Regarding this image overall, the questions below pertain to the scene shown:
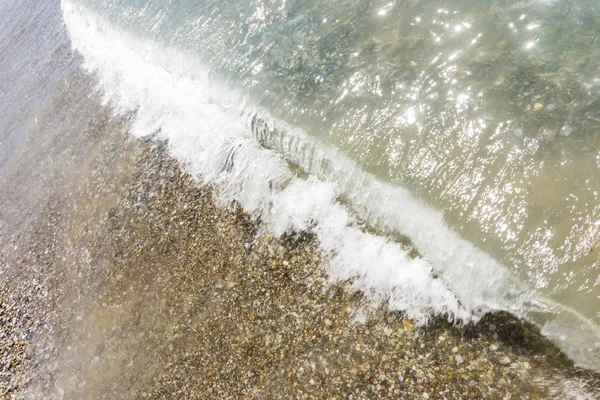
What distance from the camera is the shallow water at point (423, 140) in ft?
12.1

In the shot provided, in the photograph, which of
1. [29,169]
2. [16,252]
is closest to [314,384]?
[16,252]

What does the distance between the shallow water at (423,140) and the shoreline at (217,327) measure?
0.25 metres

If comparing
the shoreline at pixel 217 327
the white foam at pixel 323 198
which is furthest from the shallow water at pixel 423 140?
the shoreline at pixel 217 327

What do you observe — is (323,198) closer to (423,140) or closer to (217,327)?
(423,140)

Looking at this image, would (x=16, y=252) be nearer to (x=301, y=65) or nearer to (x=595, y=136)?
(x=301, y=65)

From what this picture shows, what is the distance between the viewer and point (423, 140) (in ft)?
14.9

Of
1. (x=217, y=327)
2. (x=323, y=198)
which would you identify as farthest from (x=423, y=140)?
(x=217, y=327)

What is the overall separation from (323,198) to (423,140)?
1276 millimetres

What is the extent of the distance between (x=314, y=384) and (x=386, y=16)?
4.83m

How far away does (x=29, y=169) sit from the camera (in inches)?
308

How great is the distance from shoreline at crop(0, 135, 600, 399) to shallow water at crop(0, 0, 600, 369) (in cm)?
25

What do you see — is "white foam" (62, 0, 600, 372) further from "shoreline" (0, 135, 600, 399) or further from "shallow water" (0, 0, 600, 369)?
"shoreline" (0, 135, 600, 399)

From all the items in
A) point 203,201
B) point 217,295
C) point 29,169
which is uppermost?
point 203,201

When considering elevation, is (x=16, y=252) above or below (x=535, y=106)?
below
